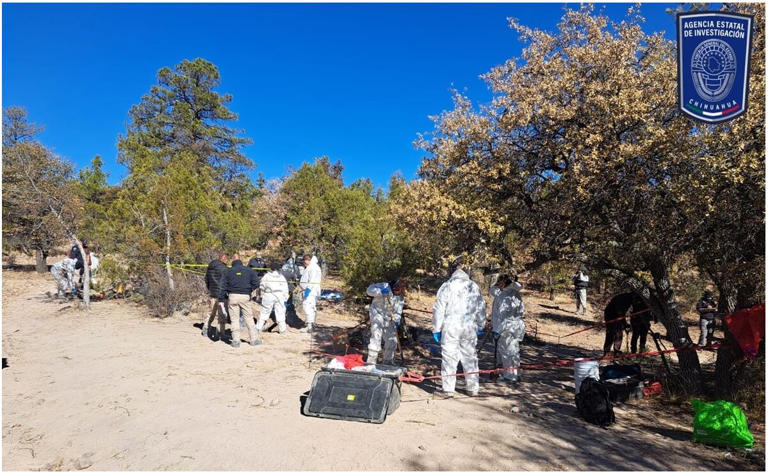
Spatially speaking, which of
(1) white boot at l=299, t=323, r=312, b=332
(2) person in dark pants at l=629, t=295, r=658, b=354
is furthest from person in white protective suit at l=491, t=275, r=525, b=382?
(1) white boot at l=299, t=323, r=312, b=332

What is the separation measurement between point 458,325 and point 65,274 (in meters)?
11.4

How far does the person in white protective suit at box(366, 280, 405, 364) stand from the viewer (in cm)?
699

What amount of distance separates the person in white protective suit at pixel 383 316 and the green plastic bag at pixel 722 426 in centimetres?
410

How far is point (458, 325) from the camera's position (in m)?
6.00

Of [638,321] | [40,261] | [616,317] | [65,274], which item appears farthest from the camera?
[40,261]

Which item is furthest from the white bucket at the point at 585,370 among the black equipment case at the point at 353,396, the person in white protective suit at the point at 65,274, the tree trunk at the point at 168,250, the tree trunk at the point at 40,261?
the tree trunk at the point at 40,261

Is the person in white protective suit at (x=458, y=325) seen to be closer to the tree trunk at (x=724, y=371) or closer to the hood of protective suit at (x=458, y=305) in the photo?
the hood of protective suit at (x=458, y=305)

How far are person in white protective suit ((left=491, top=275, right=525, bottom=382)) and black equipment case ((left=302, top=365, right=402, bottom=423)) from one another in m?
2.31

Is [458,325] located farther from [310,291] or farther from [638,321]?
[638,321]

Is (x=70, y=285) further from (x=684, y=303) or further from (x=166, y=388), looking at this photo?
(x=684, y=303)

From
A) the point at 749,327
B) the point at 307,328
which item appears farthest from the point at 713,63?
the point at 307,328

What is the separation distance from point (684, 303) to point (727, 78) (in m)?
14.1

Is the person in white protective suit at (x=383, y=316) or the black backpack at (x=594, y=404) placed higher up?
the person in white protective suit at (x=383, y=316)

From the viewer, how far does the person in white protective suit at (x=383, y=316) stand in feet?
22.9
